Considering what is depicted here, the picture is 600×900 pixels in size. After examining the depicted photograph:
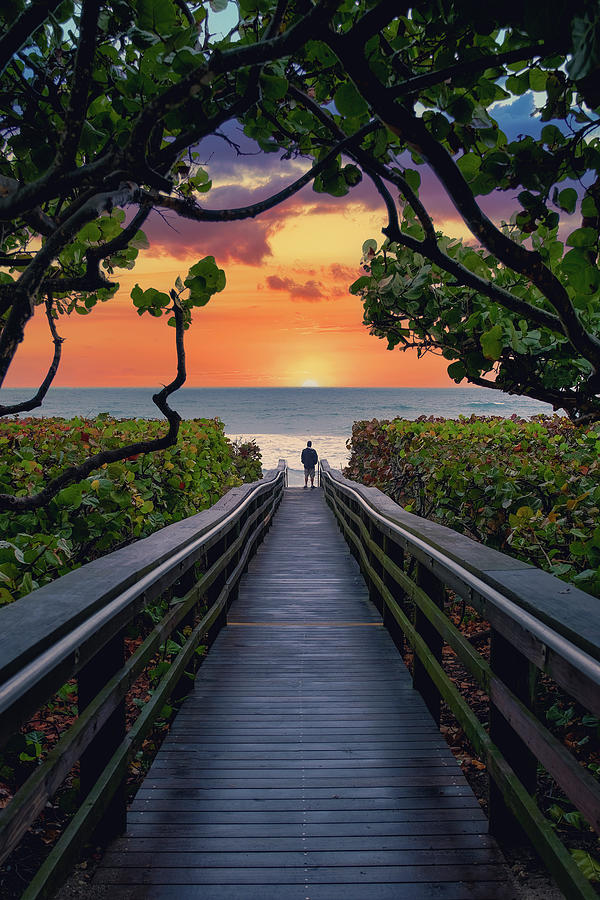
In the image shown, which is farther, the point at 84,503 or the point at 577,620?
the point at 84,503

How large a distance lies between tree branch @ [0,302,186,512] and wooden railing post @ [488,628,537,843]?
1.45 m

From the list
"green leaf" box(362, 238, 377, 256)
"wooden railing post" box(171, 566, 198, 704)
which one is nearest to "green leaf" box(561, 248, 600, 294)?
"green leaf" box(362, 238, 377, 256)

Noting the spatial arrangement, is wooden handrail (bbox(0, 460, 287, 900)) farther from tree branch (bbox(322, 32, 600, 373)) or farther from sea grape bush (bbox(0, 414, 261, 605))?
tree branch (bbox(322, 32, 600, 373))

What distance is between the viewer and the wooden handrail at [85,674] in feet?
4.73

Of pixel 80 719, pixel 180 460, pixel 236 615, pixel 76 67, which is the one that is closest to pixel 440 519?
pixel 236 615

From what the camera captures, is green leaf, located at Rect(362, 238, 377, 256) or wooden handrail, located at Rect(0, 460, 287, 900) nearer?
wooden handrail, located at Rect(0, 460, 287, 900)

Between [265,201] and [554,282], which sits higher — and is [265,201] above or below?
above

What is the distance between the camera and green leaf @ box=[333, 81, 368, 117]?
174cm

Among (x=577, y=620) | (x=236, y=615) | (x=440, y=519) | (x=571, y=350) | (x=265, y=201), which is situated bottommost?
(x=236, y=615)

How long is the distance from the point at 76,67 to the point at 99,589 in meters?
1.60

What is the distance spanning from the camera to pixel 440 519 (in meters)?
6.14

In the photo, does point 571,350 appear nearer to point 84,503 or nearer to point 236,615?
point 84,503

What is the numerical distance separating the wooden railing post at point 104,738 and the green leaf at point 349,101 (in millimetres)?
1913

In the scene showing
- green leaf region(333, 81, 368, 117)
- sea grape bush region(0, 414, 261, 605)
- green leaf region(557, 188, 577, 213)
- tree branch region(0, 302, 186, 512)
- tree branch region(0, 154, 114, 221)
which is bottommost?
sea grape bush region(0, 414, 261, 605)
